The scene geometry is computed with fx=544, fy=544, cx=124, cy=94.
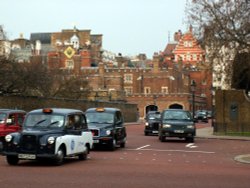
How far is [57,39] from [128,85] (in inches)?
1602

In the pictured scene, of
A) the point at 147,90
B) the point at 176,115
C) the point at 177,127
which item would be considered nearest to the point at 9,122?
the point at 177,127

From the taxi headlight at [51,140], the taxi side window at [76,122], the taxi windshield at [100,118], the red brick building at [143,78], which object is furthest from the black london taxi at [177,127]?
the red brick building at [143,78]

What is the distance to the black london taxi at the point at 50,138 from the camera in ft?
55.0

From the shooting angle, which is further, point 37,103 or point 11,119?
point 37,103

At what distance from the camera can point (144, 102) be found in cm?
10494

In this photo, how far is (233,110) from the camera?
45.1 m

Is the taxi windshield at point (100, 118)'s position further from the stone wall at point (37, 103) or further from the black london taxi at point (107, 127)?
the stone wall at point (37, 103)

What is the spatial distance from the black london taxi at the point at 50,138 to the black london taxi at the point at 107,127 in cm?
379

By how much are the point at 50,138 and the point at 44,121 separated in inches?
57.9

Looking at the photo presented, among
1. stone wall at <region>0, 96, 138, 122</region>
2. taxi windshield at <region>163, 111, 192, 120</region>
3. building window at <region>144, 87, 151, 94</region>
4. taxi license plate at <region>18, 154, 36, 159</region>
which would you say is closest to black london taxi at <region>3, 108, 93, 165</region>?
taxi license plate at <region>18, 154, 36, 159</region>

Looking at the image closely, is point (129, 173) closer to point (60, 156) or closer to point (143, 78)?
point (60, 156)

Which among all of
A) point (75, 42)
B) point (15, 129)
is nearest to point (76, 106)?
point (15, 129)

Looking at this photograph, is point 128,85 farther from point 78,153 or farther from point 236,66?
point 78,153

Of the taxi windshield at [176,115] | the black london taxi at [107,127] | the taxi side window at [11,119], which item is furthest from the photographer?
the taxi windshield at [176,115]
